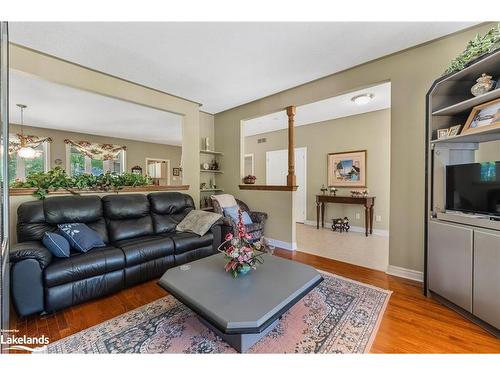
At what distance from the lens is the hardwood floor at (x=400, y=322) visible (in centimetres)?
147

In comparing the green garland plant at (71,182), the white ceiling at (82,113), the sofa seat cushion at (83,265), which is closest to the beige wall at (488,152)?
the sofa seat cushion at (83,265)

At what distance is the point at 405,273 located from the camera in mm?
2541

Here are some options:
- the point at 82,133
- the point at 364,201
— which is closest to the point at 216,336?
the point at 364,201

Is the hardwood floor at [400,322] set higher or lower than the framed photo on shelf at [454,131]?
lower

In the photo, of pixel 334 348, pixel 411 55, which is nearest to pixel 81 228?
pixel 334 348

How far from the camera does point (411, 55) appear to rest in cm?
247

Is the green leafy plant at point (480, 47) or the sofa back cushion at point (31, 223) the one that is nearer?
the green leafy plant at point (480, 47)

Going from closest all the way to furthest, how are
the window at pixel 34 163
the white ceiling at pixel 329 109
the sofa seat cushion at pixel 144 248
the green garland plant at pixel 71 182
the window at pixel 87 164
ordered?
the sofa seat cushion at pixel 144 248
the green garland plant at pixel 71 182
the white ceiling at pixel 329 109
the window at pixel 34 163
the window at pixel 87 164

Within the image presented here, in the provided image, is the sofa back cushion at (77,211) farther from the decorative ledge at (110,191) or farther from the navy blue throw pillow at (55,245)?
the navy blue throw pillow at (55,245)

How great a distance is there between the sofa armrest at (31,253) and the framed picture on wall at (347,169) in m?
5.10
